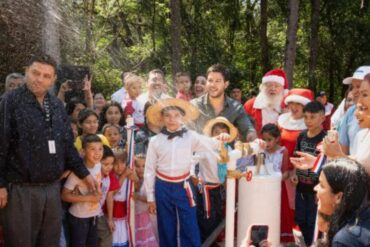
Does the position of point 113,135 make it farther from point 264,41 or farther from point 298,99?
point 264,41

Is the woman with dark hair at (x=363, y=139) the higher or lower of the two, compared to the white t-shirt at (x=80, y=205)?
higher

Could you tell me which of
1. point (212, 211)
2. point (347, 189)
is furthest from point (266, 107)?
point (347, 189)

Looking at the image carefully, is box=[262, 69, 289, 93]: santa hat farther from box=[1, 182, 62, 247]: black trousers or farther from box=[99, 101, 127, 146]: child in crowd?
box=[1, 182, 62, 247]: black trousers

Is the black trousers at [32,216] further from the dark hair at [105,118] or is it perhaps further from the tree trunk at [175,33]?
the tree trunk at [175,33]

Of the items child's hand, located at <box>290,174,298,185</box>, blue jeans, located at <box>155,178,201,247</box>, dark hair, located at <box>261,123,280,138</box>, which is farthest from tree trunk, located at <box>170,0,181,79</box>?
blue jeans, located at <box>155,178,201,247</box>

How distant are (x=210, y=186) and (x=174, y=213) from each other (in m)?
0.67

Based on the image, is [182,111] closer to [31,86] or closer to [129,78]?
[31,86]

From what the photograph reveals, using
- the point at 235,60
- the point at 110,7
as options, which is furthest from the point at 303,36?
the point at 110,7

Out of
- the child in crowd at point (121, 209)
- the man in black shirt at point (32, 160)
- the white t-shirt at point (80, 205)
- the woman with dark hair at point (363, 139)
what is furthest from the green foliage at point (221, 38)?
the woman with dark hair at point (363, 139)

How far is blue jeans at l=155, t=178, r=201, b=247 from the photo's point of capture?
14.9 feet

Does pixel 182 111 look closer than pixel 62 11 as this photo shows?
Yes

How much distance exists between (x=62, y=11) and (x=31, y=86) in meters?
9.43

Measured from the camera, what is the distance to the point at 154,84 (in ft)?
22.2

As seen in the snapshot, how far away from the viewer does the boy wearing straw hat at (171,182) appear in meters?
4.54
